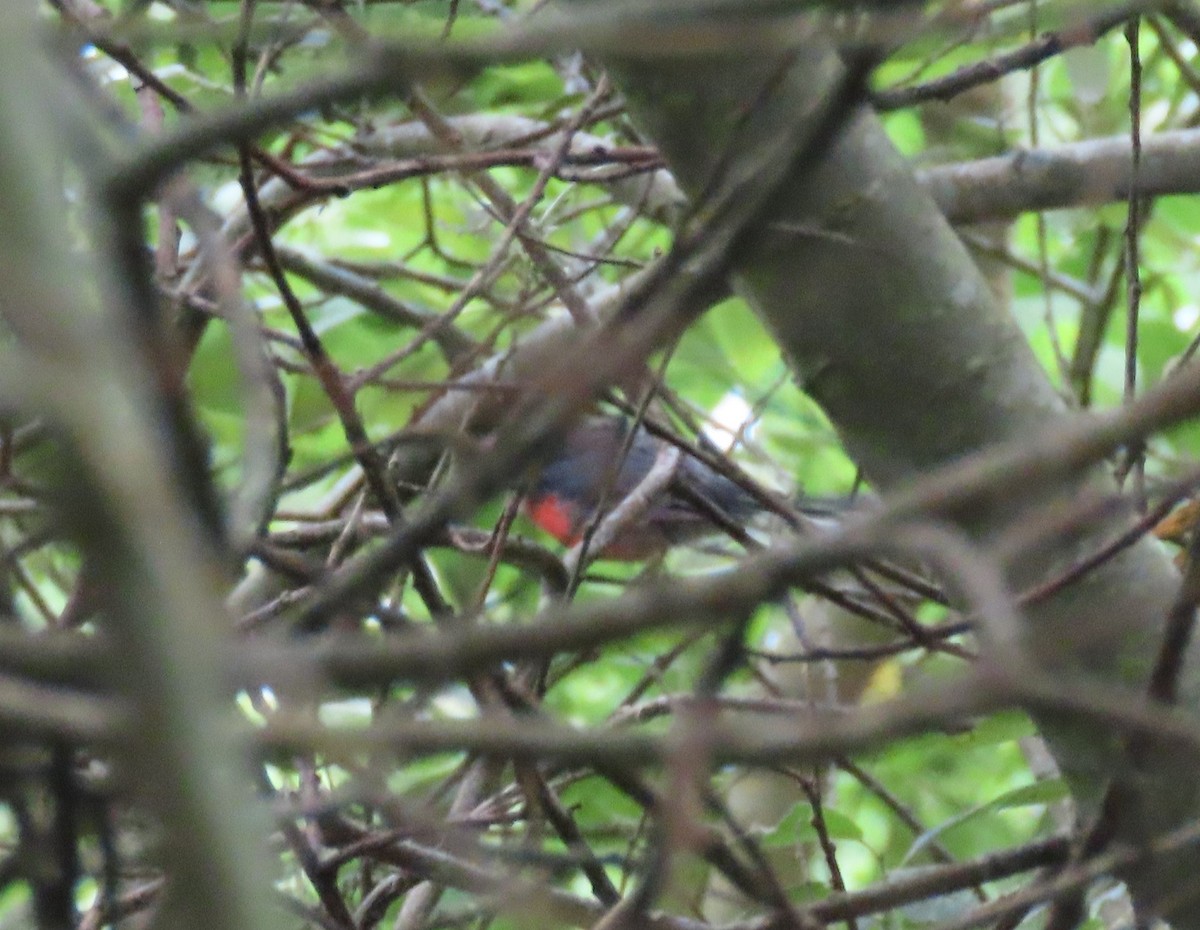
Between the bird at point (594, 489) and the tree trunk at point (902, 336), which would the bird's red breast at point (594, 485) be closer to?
the bird at point (594, 489)

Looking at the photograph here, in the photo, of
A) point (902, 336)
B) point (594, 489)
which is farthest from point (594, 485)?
point (902, 336)

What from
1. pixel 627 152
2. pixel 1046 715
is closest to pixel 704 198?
pixel 1046 715

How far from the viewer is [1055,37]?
1.49 meters

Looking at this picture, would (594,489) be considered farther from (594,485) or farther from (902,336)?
(902,336)

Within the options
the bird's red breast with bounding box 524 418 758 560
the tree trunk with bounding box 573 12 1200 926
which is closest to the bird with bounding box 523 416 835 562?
the bird's red breast with bounding box 524 418 758 560

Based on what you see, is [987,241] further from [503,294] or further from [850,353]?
[850,353]

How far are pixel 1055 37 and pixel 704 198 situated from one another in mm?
840

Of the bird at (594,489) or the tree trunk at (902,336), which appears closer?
the tree trunk at (902,336)

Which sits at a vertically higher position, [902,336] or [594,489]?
[594,489]

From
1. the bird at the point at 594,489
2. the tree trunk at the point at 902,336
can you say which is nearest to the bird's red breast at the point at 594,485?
the bird at the point at 594,489

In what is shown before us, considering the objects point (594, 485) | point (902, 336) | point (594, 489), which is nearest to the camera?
point (902, 336)

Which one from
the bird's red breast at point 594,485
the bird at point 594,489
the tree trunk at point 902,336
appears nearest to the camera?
the tree trunk at point 902,336

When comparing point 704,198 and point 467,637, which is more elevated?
point 704,198

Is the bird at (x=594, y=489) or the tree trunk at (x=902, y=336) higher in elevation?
the bird at (x=594, y=489)
